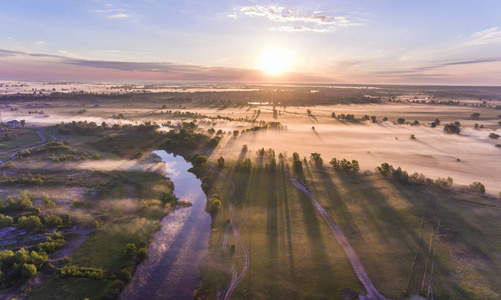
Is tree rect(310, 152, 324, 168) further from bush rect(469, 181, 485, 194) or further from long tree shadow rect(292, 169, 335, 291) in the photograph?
bush rect(469, 181, 485, 194)

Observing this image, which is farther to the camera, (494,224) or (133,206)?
(133,206)

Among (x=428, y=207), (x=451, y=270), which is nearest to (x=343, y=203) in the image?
(x=428, y=207)

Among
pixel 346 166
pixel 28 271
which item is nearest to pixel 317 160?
pixel 346 166

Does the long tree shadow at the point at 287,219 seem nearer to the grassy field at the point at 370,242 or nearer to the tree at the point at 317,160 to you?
the grassy field at the point at 370,242

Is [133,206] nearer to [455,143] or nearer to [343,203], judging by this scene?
[343,203]

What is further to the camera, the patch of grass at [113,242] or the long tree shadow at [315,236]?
the patch of grass at [113,242]

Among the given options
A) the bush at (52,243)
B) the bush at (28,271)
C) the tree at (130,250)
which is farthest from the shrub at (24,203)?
the tree at (130,250)
